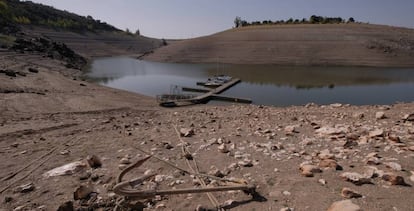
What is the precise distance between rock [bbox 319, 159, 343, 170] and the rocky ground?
2 cm

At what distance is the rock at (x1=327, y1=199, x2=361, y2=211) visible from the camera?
3354 mm

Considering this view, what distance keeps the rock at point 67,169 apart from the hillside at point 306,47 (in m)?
43.7

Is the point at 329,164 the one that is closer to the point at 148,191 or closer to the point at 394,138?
the point at 394,138

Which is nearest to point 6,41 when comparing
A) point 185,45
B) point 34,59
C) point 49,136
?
point 34,59

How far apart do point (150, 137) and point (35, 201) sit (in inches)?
134

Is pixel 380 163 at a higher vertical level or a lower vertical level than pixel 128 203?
higher

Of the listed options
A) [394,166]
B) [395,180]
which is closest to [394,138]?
[394,166]

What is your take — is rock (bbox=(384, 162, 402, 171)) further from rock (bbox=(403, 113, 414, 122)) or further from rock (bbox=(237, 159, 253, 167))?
rock (bbox=(403, 113, 414, 122))

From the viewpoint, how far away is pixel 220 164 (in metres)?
5.42

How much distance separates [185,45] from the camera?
62.3 meters

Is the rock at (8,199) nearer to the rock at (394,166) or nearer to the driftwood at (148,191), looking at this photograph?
the driftwood at (148,191)

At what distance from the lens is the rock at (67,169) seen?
209 inches

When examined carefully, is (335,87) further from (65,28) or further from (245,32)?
(65,28)

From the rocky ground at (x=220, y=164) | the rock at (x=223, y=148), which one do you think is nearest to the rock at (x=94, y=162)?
the rocky ground at (x=220, y=164)
